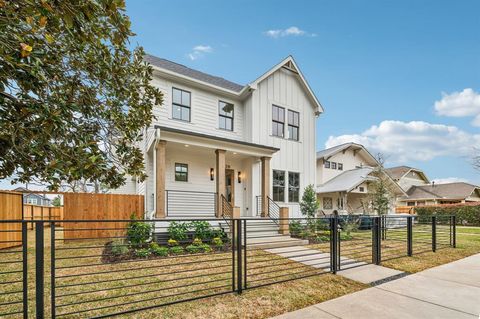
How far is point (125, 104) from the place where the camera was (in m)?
4.53

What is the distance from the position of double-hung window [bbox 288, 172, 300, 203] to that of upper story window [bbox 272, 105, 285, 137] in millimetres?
2249

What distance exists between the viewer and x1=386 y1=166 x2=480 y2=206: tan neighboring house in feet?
Answer: 103

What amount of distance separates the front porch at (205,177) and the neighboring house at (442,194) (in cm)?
2550

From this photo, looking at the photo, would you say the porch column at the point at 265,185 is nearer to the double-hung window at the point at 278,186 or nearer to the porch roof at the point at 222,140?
the porch roof at the point at 222,140

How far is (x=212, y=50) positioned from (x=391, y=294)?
2179 cm

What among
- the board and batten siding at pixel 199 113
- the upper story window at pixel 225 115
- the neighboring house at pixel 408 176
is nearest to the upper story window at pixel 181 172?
the board and batten siding at pixel 199 113

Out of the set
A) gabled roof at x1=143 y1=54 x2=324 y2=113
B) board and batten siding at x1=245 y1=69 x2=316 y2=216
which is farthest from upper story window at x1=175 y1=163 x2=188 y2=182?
gabled roof at x1=143 y1=54 x2=324 y2=113

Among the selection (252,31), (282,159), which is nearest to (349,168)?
(282,159)

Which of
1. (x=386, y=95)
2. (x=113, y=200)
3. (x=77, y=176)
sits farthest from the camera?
(x=386, y=95)

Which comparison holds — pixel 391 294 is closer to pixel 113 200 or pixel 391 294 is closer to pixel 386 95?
pixel 113 200

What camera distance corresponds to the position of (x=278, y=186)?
1359cm

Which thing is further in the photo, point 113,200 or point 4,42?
point 113,200

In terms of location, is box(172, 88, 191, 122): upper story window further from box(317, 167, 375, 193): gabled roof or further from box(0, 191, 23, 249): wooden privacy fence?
box(317, 167, 375, 193): gabled roof

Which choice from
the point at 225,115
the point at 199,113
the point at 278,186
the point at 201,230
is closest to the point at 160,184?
Answer: the point at 201,230
